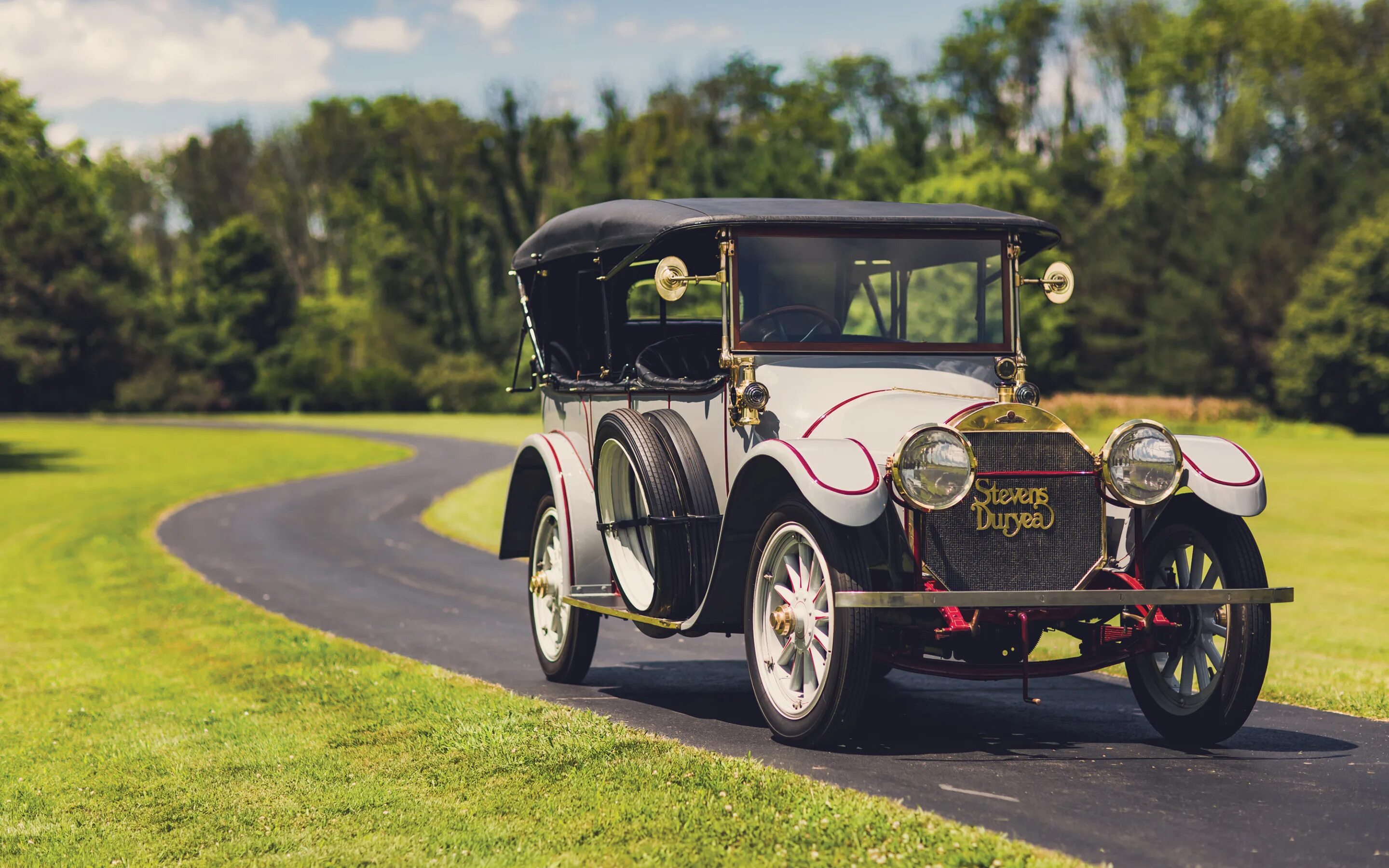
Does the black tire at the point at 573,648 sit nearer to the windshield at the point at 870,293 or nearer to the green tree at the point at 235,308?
the windshield at the point at 870,293

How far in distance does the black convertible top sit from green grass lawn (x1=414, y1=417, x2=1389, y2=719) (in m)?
3.43

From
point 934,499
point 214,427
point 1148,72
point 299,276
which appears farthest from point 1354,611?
point 299,276

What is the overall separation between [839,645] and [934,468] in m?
0.88

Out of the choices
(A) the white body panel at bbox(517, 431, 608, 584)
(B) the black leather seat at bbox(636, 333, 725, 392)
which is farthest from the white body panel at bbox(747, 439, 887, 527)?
(A) the white body panel at bbox(517, 431, 608, 584)

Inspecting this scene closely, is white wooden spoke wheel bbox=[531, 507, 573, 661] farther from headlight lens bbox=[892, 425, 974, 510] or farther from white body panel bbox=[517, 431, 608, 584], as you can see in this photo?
headlight lens bbox=[892, 425, 974, 510]

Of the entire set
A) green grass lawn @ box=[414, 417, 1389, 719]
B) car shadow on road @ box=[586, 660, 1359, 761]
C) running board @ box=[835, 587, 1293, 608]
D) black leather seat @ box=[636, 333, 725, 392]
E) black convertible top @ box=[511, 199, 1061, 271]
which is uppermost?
black convertible top @ box=[511, 199, 1061, 271]

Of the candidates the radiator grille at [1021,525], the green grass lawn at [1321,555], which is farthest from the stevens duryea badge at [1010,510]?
the green grass lawn at [1321,555]

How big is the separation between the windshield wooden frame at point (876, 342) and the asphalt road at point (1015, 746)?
198 centimetres

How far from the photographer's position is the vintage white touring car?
6574mm

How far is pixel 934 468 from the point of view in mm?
6500

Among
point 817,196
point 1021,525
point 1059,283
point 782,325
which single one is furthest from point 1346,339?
point 1021,525

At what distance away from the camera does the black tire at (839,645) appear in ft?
20.8

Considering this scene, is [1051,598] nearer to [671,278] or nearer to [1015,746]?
[1015,746]

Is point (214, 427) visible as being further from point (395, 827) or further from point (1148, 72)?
point (395, 827)
